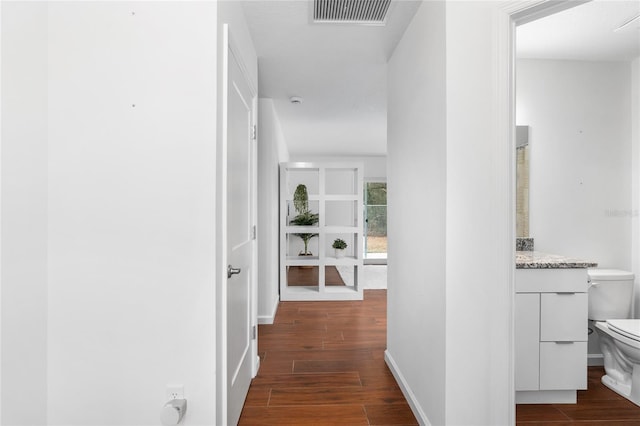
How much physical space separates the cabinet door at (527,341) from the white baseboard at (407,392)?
65cm

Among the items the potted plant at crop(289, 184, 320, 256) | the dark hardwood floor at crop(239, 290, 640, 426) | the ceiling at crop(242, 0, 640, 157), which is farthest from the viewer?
the potted plant at crop(289, 184, 320, 256)

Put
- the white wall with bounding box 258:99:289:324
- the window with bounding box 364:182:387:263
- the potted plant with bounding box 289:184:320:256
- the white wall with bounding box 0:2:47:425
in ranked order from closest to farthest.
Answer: the white wall with bounding box 0:2:47:425
the white wall with bounding box 258:99:289:324
the potted plant with bounding box 289:184:320:256
the window with bounding box 364:182:387:263

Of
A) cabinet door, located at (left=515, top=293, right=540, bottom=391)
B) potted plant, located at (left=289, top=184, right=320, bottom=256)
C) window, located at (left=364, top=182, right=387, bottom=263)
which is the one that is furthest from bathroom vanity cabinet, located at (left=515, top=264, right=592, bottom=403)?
window, located at (left=364, top=182, right=387, bottom=263)

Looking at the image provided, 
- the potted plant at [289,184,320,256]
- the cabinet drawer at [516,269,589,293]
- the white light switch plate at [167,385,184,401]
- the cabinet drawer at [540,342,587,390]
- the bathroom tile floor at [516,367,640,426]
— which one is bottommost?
the bathroom tile floor at [516,367,640,426]

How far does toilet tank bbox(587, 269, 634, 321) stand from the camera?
8.43 ft

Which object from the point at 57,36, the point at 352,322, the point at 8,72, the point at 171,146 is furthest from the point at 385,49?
the point at 352,322

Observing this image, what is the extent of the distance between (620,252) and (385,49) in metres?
2.41

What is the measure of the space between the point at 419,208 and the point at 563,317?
1134 millimetres

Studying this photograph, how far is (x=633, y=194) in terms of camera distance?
272 centimetres

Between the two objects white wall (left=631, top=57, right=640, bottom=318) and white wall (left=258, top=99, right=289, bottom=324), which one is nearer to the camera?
white wall (left=631, top=57, right=640, bottom=318)

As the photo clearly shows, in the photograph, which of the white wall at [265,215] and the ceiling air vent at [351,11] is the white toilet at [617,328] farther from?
the white wall at [265,215]

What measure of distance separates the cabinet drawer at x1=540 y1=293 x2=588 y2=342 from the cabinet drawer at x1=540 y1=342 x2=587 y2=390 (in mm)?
46

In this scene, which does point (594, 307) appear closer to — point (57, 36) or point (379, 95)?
point (379, 95)

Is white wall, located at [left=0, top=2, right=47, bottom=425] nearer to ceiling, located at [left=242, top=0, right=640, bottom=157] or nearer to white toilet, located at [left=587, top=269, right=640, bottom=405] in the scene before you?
ceiling, located at [left=242, top=0, right=640, bottom=157]
